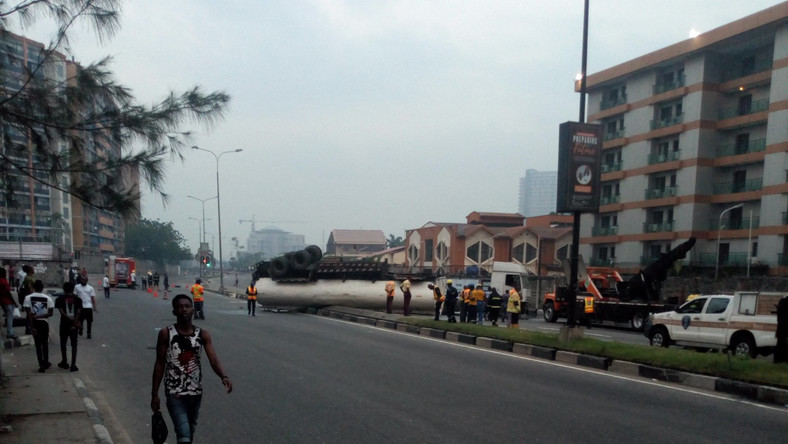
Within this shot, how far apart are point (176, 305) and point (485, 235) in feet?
177

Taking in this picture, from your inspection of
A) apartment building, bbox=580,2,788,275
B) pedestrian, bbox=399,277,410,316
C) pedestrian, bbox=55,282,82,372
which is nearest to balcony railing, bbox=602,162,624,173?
apartment building, bbox=580,2,788,275

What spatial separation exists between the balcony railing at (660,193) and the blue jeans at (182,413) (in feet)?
139

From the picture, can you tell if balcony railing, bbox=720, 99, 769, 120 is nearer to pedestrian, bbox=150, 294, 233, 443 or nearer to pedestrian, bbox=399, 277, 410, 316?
pedestrian, bbox=399, 277, 410, 316

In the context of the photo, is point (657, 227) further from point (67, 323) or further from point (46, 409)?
point (46, 409)

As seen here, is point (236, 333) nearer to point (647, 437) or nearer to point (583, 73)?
point (583, 73)

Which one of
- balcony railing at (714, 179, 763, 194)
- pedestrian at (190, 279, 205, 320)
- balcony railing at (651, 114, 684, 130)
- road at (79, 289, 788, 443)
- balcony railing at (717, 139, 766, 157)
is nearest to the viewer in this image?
road at (79, 289, 788, 443)

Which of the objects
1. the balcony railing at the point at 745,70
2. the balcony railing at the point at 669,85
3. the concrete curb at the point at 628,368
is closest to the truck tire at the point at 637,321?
the concrete curb at the point at 628,368

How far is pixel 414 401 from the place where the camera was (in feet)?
28.3

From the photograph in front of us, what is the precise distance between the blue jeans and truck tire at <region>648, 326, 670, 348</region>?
1480 centimetres

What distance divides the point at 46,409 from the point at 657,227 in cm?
4221

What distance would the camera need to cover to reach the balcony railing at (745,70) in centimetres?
3781

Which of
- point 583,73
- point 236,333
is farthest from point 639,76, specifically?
point 236,333

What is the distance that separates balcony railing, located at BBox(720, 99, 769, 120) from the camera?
37688 mm

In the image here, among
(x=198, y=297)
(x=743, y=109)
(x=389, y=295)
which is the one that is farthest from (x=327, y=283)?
(x=743, y=109)
